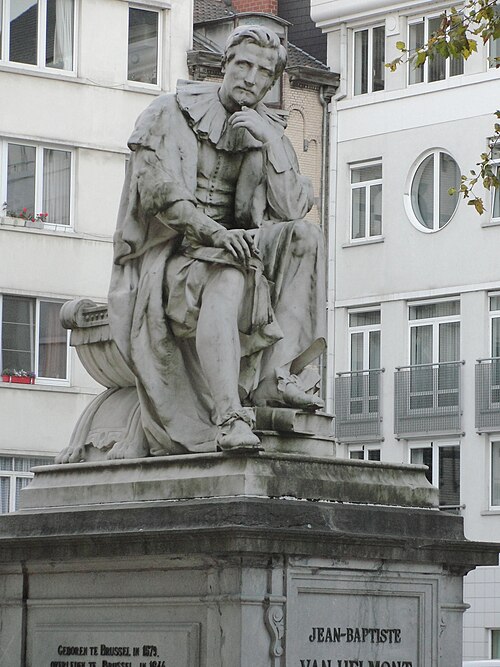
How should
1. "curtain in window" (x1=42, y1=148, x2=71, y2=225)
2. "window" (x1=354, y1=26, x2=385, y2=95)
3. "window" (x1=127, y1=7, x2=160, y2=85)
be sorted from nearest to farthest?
"curtain in window" (x1=42, y1=148, x2=71, y2=225) < "window" (x1=127, y1=7, x2=160, y2=85) < "window" (x1=354, y1=26, x2=385, y2=95)

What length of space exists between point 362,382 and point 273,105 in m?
5.19

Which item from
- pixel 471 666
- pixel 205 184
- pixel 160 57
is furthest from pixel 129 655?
pixel 160 57

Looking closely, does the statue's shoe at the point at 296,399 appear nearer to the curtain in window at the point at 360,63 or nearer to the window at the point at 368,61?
the window at the point at 368,61

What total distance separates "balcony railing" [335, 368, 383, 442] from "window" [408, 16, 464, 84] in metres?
5.30

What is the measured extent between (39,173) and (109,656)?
84.8 ft

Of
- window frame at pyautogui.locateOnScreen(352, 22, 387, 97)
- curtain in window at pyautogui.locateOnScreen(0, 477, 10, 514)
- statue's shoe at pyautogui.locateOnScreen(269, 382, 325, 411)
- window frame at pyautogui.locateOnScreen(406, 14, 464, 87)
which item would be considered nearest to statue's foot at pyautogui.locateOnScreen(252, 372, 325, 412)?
statue's shoe at pyautogui.locateOnScreen(269, 382, 325, 411)

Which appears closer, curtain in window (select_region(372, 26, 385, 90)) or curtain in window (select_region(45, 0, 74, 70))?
curtain in window (select_region(45, 0, 74, 70))

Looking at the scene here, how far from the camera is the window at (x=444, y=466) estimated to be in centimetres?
3922

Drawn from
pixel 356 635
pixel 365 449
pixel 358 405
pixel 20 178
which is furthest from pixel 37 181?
pixel 356 635

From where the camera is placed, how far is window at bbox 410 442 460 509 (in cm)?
3922

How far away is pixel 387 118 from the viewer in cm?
4197

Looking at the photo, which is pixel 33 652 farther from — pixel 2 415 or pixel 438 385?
pixel 438 385

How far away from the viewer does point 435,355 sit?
40281mm

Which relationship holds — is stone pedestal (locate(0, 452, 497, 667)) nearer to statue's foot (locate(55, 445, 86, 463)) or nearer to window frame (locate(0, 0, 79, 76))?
statue's foot (locate(55, 445, 86, 463))
